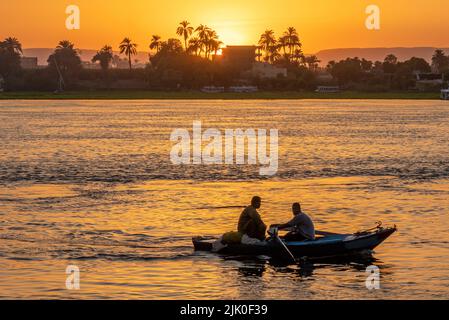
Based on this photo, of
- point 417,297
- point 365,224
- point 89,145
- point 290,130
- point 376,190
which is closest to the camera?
point 417,297

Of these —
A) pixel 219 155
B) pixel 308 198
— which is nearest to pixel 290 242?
pixel 308 198

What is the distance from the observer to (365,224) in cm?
4294

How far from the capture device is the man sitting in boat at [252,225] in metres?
34.2

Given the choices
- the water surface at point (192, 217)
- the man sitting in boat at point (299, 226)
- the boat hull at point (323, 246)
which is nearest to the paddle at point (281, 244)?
the boat hull at point (323, 246)

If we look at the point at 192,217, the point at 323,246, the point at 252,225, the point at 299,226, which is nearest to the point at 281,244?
the point at 299,226

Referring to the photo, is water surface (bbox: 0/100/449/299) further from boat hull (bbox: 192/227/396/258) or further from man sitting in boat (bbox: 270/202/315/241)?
man sitting in boat (bbox: 270/202/315/241)

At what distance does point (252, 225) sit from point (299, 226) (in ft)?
5.59

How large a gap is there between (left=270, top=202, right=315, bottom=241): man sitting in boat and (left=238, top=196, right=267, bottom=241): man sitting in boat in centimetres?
54

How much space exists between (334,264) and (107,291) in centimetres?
864

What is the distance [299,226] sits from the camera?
112 ft

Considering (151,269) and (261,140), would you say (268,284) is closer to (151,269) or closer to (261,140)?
(151,269)

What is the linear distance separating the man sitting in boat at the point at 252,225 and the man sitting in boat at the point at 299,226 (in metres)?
0.54

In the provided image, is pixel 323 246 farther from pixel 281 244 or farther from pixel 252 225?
pixel 252 225

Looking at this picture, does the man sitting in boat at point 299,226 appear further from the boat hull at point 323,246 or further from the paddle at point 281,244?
the paddle at point 281,244
